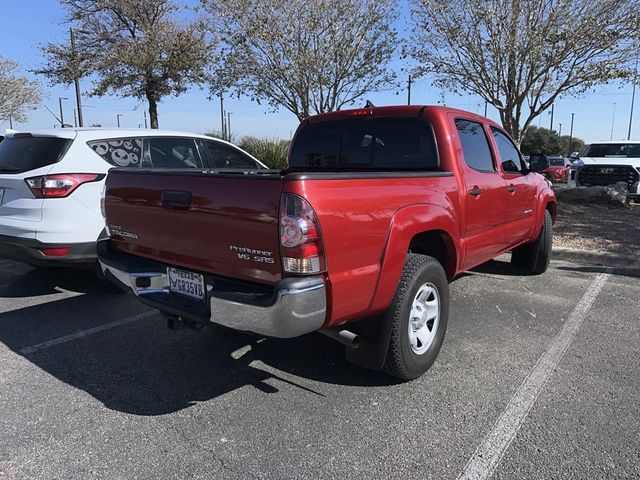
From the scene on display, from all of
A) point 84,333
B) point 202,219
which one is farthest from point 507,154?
point 84,333

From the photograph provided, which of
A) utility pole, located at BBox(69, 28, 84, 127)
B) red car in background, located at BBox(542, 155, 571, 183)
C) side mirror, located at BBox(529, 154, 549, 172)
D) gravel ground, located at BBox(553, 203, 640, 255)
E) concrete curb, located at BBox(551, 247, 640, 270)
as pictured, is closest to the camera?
side mirror, located at BBox(529, 154, 549, 172)

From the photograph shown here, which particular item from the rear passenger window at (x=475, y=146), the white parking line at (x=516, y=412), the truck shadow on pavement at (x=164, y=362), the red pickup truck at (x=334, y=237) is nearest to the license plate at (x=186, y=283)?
the red pickup truck at (x=334, y=237)

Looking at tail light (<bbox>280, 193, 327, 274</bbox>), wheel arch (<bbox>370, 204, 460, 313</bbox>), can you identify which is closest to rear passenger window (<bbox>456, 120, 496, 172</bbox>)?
wheel arch (<bbox>370, 204, 460, 313</bbox>)

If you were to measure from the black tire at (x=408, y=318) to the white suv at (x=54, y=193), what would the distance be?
10.4ft

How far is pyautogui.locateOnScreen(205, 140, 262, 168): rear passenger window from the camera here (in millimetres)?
6461

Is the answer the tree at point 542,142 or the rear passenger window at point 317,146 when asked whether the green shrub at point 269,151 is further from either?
the tree at point 542,142

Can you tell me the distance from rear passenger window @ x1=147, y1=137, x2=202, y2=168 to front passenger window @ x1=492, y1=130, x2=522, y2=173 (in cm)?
342

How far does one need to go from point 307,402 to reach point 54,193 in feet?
10.7

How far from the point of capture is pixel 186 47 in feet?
59.5

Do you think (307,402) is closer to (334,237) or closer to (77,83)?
(334,237)

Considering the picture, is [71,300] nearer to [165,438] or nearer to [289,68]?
[165,438]

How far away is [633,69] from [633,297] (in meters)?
8.28

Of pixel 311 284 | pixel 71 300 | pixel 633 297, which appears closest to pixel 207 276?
pixel 311 284

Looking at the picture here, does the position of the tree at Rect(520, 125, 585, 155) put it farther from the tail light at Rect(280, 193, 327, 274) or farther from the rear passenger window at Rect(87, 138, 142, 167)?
the tail light at Rect(280, 193, 327, 274)
